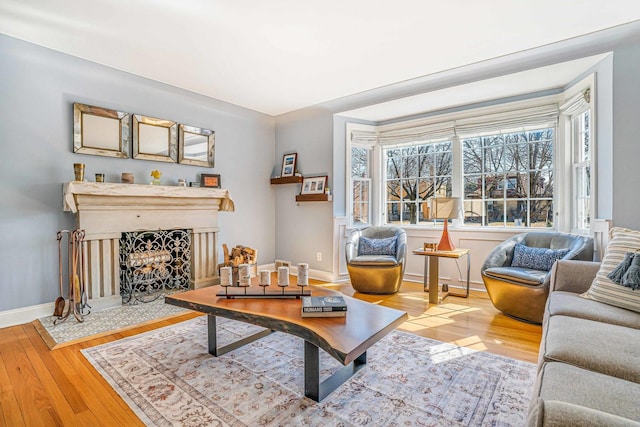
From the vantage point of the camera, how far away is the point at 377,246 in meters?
4.16

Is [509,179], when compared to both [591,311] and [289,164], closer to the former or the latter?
[591,311]

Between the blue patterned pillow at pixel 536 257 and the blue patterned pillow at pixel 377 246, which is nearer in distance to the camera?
the blue patterned pillow at pixel 536 257

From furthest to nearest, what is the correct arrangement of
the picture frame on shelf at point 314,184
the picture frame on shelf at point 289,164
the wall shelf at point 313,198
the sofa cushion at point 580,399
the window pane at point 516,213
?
the picture frame on shelf at point 289,164 → the picture frame on shelf at point 314,184 → the wall shelf at point 313,198 → the window pane at point 516,213 → the sofa cushion at point 580,399

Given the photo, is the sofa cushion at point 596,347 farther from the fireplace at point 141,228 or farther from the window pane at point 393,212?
the fireplace at point 141,228

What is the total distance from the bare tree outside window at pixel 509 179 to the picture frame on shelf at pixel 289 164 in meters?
2.47

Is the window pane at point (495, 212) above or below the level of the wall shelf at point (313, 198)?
below

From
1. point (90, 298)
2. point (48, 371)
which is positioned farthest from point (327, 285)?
point (48, 371)

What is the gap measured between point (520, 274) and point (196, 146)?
399 centimetres

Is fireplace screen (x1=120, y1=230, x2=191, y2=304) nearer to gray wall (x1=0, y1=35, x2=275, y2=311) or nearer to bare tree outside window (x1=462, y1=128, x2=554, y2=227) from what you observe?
gray wall (x1=0, y1=35, x2=275, y2=311)

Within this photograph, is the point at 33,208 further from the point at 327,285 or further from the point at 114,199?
the point at 327,285

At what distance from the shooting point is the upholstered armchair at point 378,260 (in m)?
3.77

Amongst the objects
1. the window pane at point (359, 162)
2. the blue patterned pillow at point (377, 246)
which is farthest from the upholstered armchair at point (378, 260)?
the window pane at point (359, 162)

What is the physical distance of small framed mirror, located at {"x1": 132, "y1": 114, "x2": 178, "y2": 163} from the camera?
3.61m

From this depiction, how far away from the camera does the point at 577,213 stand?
3.46 meters
